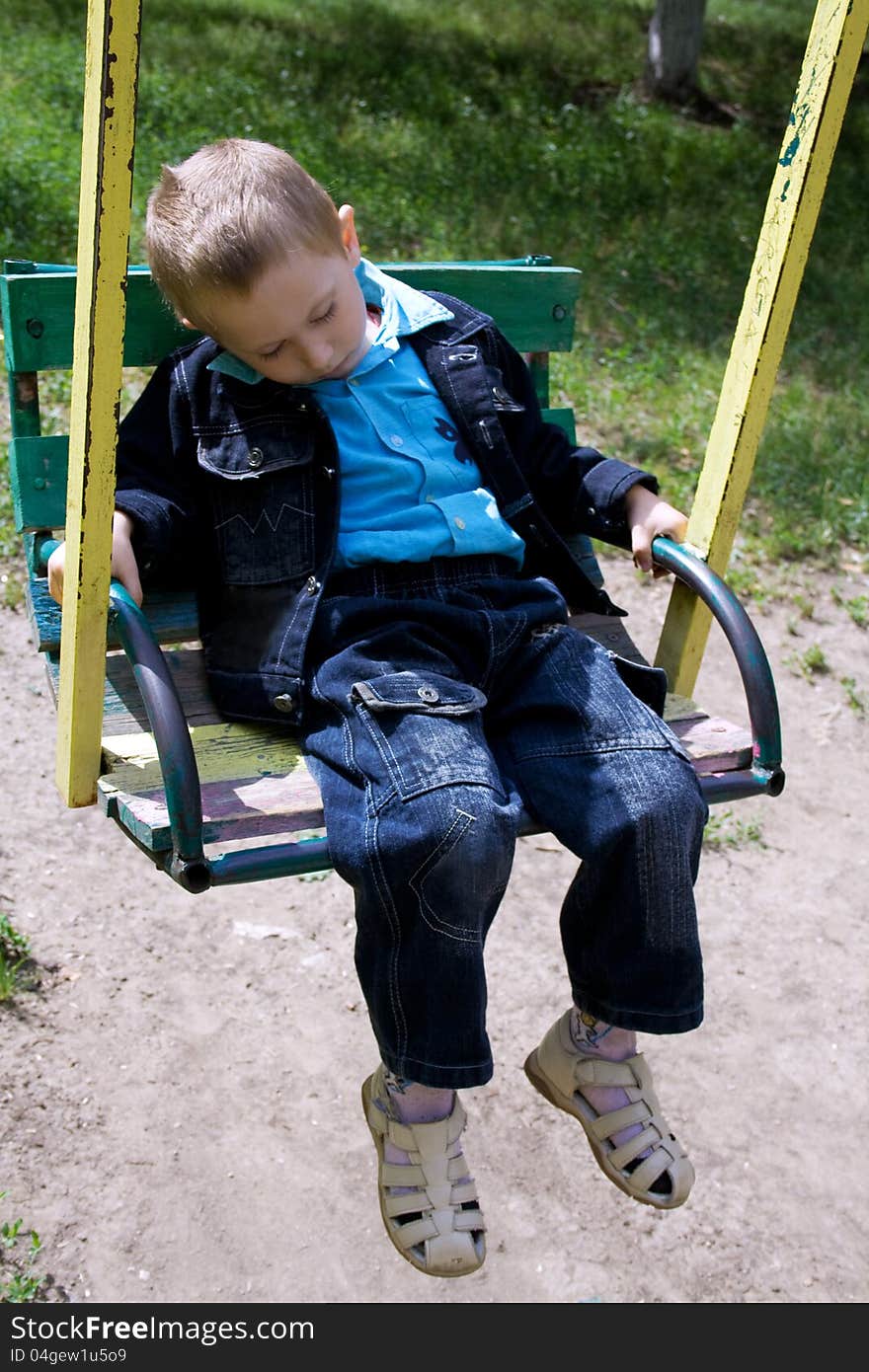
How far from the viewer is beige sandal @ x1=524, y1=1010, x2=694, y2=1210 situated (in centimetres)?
214

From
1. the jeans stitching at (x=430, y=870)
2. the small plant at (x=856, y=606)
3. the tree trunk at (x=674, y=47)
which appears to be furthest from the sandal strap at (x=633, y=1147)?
the tree trunk at (x=674, y=47)

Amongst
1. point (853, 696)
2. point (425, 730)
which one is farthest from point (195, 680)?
point (853, 696)

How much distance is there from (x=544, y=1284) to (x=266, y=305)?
73.7 inches

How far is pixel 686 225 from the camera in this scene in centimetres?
829

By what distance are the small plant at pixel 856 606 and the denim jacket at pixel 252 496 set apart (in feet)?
8.42

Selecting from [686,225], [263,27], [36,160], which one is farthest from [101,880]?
[263,27]

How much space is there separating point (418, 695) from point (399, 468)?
461mm

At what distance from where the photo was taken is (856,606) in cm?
488

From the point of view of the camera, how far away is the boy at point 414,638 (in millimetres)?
1957

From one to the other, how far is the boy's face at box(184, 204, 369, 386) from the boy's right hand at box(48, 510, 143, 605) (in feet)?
1.09

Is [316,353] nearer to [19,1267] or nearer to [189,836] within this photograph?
[189,836]

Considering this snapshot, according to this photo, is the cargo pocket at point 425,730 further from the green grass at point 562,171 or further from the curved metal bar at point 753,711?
the green grass at point 562,171

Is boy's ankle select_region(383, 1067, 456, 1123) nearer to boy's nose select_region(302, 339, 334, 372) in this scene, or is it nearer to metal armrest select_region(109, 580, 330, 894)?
metal armrest select_region(109, 580, 330, 894)

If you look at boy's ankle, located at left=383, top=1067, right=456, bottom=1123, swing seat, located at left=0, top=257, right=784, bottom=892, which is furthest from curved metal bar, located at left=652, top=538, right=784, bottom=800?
boy's ankle, located at left=383, top=1067, right=456, bottom=1123
